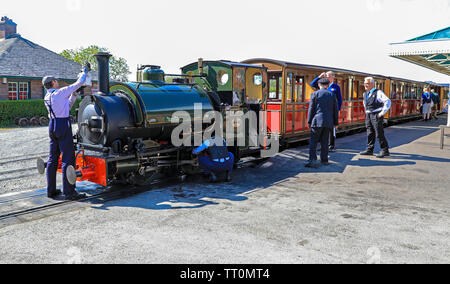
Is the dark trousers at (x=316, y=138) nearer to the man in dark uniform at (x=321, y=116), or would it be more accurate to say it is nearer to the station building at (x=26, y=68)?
the man in dark uniform at (x=321, y=116)

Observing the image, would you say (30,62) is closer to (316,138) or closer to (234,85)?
(234,85)

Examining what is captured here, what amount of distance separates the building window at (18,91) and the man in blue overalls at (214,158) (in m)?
19.7

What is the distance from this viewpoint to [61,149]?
5.77 m

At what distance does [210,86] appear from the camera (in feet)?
26.6

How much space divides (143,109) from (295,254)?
355 cm

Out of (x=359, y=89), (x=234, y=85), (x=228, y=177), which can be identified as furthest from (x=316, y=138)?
(x=359, y=89)

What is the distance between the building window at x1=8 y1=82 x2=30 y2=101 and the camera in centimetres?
2237

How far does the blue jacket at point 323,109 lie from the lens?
320 inches

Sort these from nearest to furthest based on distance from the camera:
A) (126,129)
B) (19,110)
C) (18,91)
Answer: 1. (126,129)
2. (19,110)
3. (18,91)

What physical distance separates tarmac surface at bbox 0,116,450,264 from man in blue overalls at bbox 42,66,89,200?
798mm

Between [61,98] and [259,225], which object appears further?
[61,98]

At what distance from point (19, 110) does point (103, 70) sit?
56.7ft
